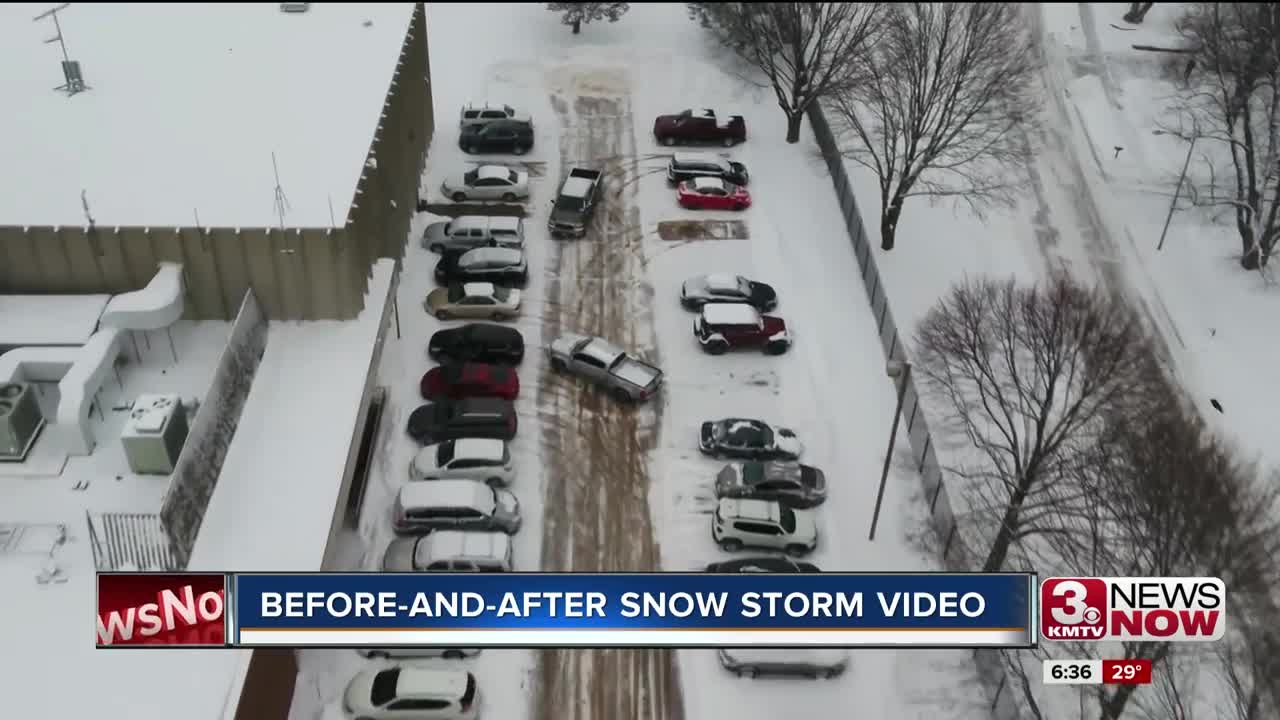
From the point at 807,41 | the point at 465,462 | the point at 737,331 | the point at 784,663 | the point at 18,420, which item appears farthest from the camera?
the point at 807,41

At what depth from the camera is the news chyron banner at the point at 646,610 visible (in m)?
16.4

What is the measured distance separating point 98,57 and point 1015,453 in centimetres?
2947

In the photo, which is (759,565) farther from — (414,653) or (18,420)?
(18,420)

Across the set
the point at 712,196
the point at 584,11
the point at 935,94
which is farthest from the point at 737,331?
the point at 584,11

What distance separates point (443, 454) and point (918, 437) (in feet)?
43.1

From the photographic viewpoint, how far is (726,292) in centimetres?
3541

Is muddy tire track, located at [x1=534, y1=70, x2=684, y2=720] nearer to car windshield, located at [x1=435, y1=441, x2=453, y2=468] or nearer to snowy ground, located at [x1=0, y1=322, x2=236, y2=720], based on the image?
car windshield, located at [x1=435, y1=441, x2=453, y2=468]

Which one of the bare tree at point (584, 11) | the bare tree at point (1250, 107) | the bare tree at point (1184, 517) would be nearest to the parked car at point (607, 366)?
the bare tree at point (1184, 517)

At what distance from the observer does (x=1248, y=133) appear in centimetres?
3812

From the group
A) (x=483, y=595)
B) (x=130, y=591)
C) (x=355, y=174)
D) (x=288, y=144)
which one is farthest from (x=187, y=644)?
(x=288, y=144)

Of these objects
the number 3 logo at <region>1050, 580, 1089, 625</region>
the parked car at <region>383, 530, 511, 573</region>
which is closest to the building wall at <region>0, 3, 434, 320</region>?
the parked car at <region>383, 530, 511, 573</region>

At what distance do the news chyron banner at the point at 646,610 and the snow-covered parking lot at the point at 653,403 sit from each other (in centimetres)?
841

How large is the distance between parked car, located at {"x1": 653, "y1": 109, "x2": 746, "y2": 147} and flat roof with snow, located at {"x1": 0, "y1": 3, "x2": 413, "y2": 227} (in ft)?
36.9

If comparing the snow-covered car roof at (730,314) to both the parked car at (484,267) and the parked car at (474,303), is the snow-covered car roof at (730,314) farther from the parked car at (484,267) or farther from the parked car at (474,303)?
the parked car at (484,267)
